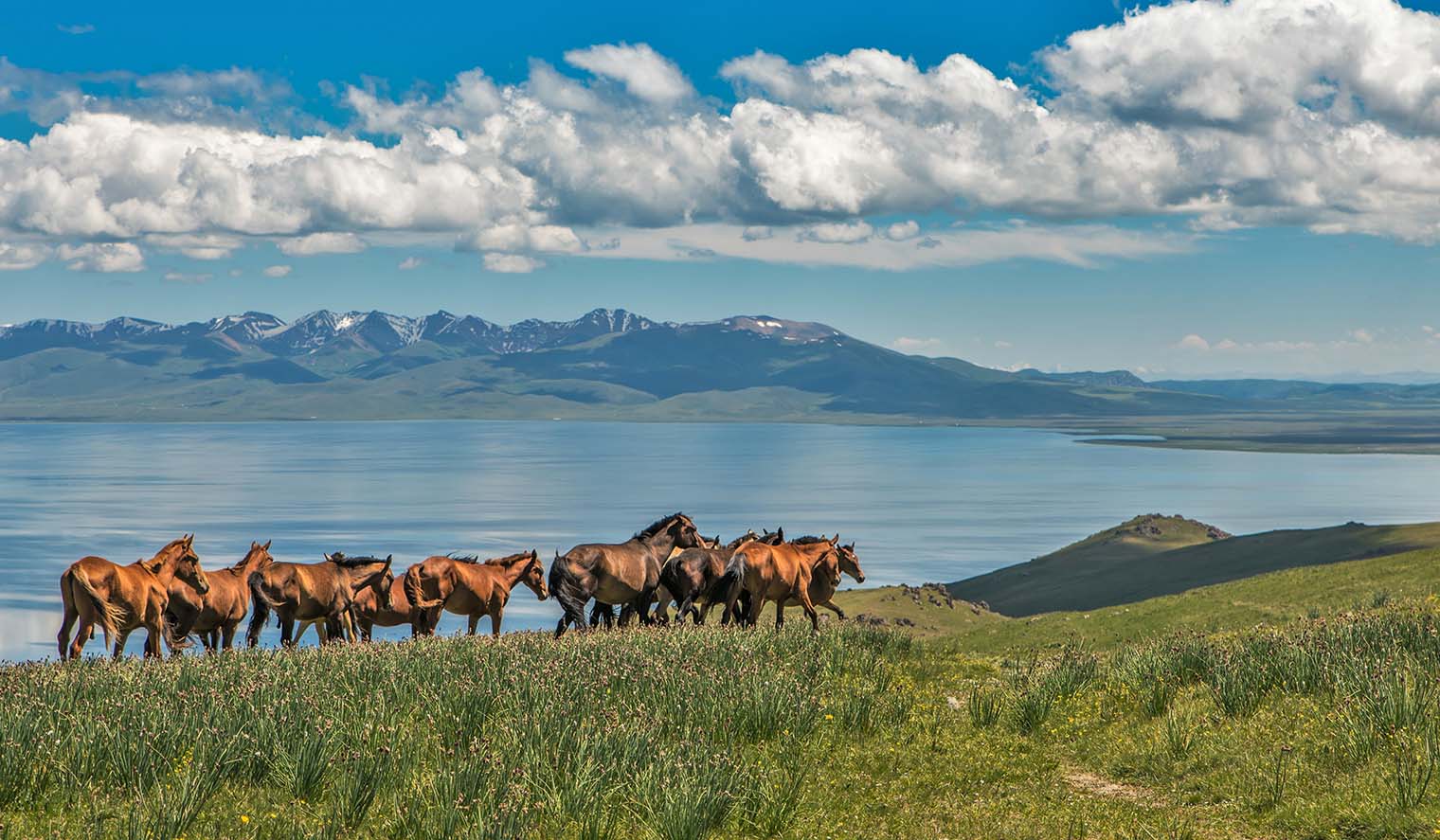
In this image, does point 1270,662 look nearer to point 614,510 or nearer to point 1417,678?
point 1417,678

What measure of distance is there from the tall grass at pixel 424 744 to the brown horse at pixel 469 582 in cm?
956

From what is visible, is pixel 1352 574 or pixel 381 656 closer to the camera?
pixel 381 656

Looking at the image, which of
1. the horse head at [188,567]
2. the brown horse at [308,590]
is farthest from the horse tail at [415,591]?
the horse head at [188,567]

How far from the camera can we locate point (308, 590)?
71.8ft

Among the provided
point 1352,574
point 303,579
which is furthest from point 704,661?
point 1352,574

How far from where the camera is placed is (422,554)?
374 feet

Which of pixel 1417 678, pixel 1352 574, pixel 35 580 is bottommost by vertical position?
pixel 35 580

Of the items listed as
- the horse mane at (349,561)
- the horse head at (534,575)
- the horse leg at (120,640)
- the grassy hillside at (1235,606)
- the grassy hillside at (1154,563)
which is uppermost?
the horse mane at (349,561)

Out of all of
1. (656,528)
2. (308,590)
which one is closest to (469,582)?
(308,590)

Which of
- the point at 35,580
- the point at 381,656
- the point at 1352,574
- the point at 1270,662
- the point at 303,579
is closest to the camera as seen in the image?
the point at 1270,662

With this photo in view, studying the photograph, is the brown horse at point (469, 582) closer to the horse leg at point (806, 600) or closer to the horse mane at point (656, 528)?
the horse mane at point (656, 528)

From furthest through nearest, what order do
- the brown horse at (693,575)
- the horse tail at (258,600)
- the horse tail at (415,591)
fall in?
the horse tail at (415,591)
the brown horse at (693,575)
the horse tail at (258,600)

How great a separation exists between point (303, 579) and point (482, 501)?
160 m

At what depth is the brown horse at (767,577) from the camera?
74.1ft
